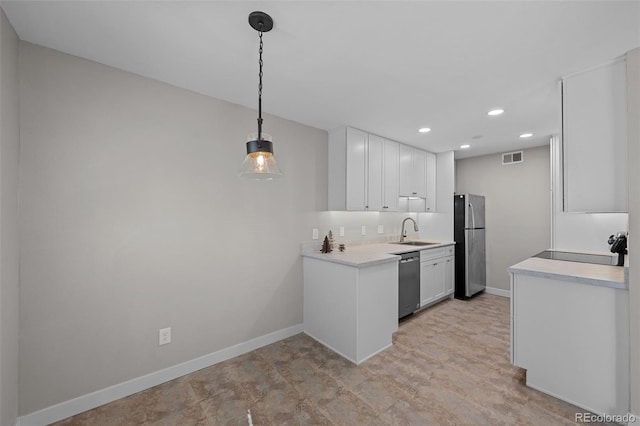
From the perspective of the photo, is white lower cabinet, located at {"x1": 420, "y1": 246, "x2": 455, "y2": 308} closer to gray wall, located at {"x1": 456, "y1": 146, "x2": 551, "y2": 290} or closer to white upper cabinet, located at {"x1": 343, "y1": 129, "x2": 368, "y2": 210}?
gray wall, located at {"x1": 456, "y1": 146, "x2": 551, "y2": 290}

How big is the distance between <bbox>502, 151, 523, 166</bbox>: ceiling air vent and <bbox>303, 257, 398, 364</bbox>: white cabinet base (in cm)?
326

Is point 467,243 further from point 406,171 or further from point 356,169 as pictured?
point 356,169

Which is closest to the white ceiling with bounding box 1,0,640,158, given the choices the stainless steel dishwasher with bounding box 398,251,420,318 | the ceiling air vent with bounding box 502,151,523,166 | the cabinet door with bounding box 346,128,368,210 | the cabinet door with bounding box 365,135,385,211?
the cabinet door with bounding box 346,128,368,210

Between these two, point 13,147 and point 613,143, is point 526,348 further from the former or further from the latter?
point 13,147

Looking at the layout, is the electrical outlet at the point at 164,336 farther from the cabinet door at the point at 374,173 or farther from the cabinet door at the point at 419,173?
the cabinet door at the point at 419,173

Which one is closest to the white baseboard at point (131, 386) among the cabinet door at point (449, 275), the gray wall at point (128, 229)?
the gray wall at point (128, 229)

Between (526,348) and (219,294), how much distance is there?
263 centimetres

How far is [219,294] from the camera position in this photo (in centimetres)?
248

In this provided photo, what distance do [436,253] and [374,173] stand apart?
63.9 inches

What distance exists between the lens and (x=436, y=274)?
13.0 ft

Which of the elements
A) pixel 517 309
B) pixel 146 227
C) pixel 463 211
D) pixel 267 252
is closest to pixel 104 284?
pixel 146 227

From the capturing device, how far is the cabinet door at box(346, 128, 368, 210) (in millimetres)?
3182

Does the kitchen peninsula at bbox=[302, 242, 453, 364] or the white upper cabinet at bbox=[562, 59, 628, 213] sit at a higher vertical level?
the white upper cabinet at bbox=[562, 59, 628, 213]

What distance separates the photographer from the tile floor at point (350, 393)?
1.76 metres
